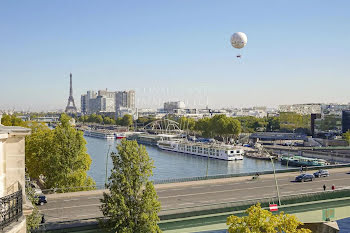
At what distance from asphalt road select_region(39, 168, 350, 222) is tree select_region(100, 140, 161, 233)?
5.80 ft

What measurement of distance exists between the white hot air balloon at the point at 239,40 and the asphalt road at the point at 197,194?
28.1ft

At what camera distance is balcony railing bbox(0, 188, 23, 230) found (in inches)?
170

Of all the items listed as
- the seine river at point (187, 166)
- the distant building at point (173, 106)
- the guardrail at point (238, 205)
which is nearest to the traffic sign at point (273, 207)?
the guardrail at point (238, 205)

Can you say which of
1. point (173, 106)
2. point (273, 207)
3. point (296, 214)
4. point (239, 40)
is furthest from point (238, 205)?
point (173, 106)

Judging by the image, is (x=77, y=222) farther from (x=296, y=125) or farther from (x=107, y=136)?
(x=296, y=125)

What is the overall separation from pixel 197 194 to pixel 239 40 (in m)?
11.9

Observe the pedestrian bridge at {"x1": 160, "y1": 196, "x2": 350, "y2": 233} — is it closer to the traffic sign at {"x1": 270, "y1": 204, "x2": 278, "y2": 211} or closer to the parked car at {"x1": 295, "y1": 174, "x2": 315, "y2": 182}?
the traffic sign at {"x1": 270, "y1": 204, "x2": 278, "y2": 211}

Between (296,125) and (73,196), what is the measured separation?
80043 mm

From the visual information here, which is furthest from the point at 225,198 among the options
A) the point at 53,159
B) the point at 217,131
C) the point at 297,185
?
the point at 217,131

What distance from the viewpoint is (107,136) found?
88125 millimetres

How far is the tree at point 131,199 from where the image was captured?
1161 cm

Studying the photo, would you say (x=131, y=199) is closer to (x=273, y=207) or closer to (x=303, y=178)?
(x=273, y=207)

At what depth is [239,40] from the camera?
2559 centimetres

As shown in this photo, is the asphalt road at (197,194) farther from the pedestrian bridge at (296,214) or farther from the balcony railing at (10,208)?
the balcony railing at (10,208)
